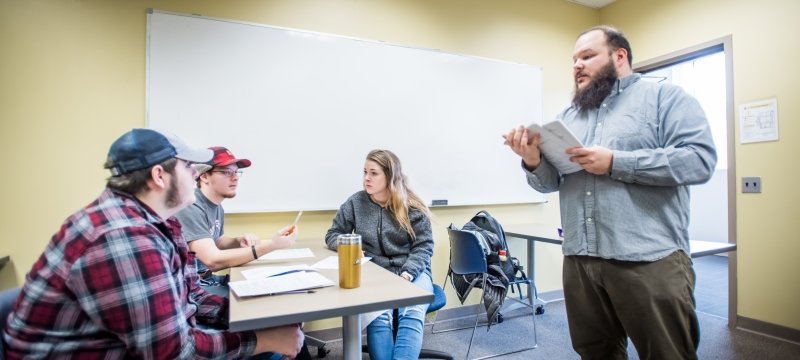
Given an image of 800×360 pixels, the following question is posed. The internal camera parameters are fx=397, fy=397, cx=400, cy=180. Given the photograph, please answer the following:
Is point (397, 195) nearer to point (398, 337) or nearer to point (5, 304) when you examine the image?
point (398, 337)

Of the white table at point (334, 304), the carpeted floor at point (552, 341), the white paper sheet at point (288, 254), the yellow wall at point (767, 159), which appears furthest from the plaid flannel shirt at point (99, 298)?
the yellow wall at point (767, 159)

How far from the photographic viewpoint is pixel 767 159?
272cm

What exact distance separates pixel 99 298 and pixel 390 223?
1.52 metres

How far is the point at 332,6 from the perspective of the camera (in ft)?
9.29

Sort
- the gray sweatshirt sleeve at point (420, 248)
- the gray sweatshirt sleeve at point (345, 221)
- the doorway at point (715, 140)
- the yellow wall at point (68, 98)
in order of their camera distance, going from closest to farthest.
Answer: the gray sweatshirt sleeve at point (420, 248)
the yellow wall at point (68, 98)
the gray sweatshirt sleeve at point (345, 221)
the doorway at point (715, 140)

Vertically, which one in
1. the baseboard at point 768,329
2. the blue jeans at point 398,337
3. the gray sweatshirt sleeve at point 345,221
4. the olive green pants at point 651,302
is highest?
the gray sweatshirt sleeve at point 345,221

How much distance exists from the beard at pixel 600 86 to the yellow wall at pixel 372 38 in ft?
6.12

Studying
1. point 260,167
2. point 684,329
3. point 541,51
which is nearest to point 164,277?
point 684,329

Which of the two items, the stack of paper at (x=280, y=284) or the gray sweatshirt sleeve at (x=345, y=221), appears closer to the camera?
the stack of paper at (x=280, y=284)

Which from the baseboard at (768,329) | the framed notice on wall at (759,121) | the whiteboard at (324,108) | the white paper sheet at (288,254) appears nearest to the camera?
the white paper sheet at (288,254)

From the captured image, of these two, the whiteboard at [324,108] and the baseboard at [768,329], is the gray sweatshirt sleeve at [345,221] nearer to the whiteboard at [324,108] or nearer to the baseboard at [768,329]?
the whiteboard at [324,108]

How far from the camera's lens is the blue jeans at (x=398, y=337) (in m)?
1.72

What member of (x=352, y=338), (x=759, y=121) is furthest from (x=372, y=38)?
(x=759, y=121)

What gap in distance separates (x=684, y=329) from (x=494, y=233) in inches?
68.5
